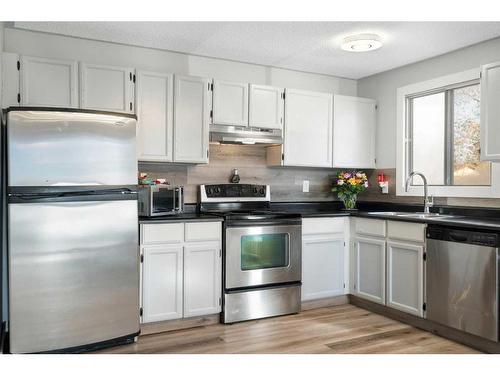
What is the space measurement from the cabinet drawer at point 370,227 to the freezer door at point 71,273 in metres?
2.05

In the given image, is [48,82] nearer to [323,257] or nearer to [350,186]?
[323,257]

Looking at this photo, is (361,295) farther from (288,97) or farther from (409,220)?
(288,97)

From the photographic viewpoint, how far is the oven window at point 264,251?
12.1 feet

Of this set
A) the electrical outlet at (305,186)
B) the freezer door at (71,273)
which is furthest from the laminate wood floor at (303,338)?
the electrical outlet at (305,186)

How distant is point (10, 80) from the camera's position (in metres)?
3.15

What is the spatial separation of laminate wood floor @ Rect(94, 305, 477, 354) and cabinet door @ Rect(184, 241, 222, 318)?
162 mm

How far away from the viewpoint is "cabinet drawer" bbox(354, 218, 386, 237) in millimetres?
3854

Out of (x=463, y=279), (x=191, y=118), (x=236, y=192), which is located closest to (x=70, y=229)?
(x=191, y=118)

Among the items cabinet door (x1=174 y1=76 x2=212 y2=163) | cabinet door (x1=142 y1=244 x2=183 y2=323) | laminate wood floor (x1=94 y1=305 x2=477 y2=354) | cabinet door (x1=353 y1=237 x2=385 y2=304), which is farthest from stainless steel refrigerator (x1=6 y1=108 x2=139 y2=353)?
cabinet door (x1=353 y1=237 x2=385 y2=304)

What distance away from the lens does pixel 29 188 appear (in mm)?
2703

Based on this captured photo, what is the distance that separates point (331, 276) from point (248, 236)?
988 millimetres

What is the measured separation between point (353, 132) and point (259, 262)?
5.79 feet

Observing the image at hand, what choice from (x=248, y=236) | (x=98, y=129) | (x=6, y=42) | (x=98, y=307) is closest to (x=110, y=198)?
(x=98, y=129)

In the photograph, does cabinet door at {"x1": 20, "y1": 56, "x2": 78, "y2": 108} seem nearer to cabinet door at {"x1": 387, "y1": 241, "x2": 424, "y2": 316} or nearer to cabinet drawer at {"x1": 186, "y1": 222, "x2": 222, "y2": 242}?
cabinet drawer at {"x1": 186, "y1": 222, "x2": 222, "y2": 242}
